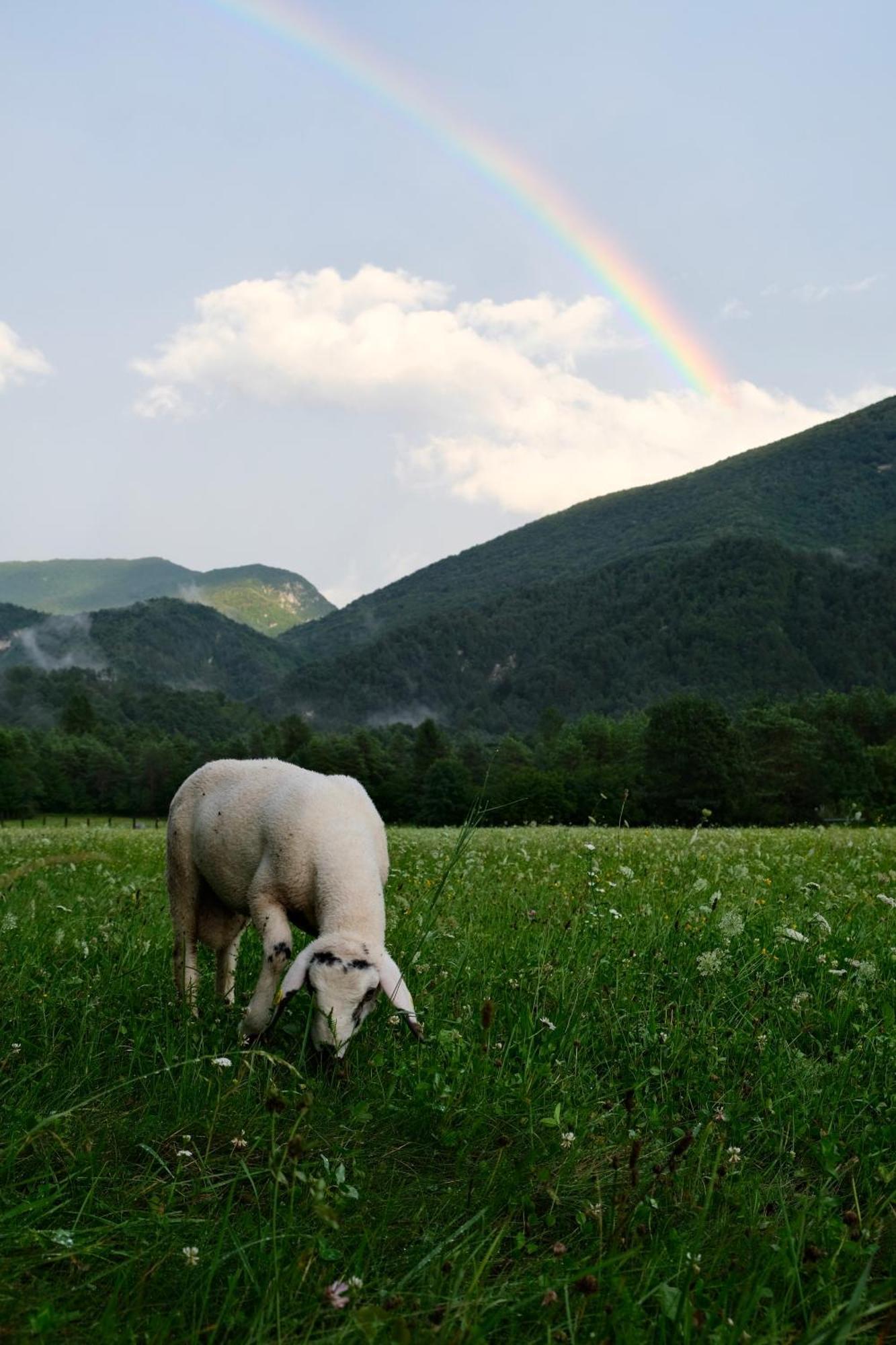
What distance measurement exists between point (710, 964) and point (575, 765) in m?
116

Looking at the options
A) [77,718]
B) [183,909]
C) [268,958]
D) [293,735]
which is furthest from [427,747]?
[268,958]

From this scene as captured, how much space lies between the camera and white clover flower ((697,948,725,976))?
549 cm

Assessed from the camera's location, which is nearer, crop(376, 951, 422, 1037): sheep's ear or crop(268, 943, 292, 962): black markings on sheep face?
crop(376, 951, 422, 1037): sheep's ear

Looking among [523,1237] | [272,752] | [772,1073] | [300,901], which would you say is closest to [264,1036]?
[300,901]

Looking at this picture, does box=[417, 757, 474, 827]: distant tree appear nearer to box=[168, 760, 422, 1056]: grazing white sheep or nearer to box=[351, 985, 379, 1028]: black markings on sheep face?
box=[168, 760, 422, 1056]: grazing white sheep

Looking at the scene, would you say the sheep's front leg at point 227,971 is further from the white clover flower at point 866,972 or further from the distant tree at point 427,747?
the distant tree at point 427,747

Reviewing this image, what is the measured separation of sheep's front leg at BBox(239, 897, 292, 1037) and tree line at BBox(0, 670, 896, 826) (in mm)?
41510

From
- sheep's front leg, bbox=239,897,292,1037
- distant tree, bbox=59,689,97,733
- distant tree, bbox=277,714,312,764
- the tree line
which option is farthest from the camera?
distant tree, bbox=59,689,97,733

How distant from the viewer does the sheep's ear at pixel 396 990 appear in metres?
Result: 4.62

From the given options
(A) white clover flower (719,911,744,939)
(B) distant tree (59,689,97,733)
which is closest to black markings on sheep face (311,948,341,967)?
(A) white clover flower (719,911,744,939)

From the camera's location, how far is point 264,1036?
5023mm

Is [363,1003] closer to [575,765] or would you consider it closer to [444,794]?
[444,794]

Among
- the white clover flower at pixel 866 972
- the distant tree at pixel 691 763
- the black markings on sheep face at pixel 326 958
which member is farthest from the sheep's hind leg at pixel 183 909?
the distant tree at pixel 691 763

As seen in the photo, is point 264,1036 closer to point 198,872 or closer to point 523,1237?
point 198,872
